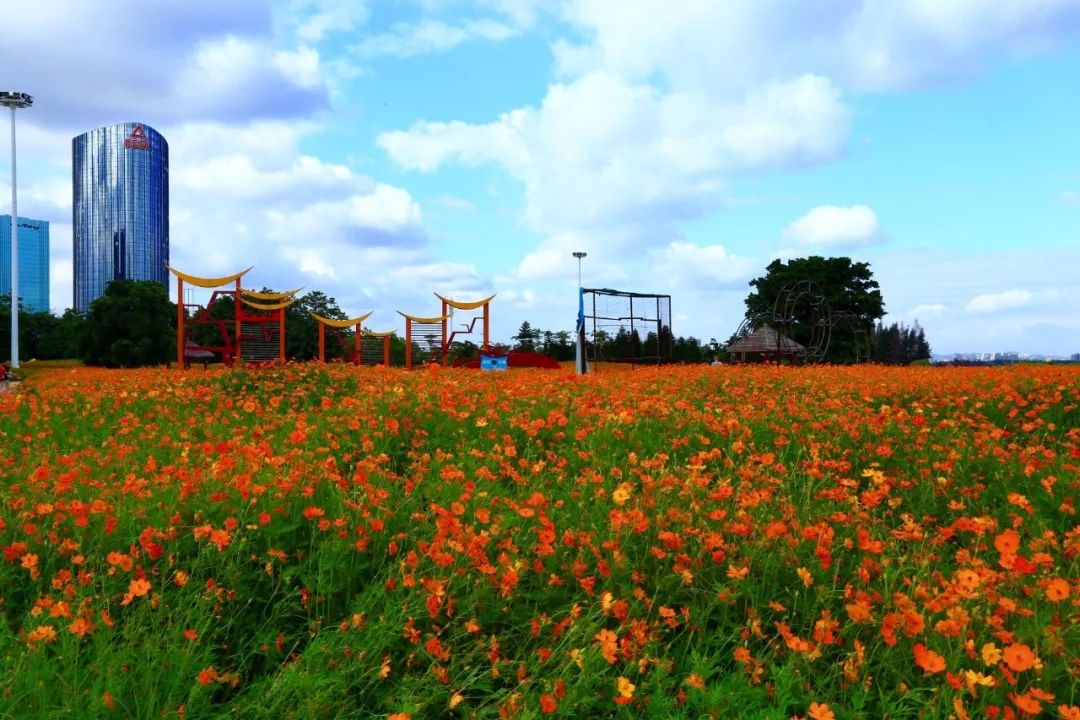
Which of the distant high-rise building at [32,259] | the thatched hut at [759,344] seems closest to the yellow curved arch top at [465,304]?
the thatched hut at [759,344]

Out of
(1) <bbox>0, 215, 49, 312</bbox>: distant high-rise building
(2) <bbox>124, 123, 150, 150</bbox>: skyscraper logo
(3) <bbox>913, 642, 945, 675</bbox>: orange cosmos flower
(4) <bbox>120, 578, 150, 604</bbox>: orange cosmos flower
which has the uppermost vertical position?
(2) <bbox>124, 123, 150, 150</bbox>: skyscraper logo

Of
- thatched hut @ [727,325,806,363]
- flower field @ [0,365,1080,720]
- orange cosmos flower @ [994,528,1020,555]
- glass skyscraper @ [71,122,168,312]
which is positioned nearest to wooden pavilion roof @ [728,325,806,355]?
thatched hut @ [727,325,806,363]

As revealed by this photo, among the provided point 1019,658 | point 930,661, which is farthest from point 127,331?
point 1019,658

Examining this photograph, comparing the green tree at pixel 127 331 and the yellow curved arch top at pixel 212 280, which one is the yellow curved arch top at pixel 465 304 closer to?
the yellow curved arch top at pixel 212 280

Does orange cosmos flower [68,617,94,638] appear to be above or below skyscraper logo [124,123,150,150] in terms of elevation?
below

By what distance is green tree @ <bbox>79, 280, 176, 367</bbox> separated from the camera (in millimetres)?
33969

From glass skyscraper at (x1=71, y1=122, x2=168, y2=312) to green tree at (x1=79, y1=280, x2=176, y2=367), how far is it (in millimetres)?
76451

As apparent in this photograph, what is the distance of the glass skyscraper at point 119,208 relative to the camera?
4028 inches

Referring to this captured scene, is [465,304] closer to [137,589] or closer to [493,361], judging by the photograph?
[493,361]

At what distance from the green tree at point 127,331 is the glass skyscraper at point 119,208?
251 feet

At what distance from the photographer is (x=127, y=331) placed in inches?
1355

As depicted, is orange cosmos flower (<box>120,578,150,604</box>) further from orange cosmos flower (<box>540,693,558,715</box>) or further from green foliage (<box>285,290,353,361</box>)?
green foliage (<box>285,290,353,361</box>)

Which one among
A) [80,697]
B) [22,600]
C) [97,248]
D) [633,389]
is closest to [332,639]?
[80,697]

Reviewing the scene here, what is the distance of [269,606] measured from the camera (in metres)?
2.97
